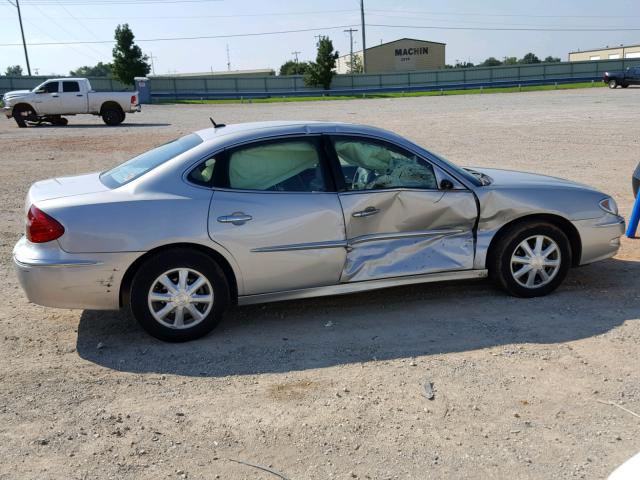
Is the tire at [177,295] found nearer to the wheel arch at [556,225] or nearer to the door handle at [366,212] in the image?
the door handle at [366,212]

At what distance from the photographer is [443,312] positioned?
5203 mm

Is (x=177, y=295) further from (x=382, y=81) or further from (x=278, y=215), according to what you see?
(x=382, y=81)

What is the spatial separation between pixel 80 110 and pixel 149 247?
25507 millimetres

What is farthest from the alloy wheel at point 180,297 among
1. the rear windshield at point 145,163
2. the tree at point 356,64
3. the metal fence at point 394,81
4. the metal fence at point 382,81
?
the tree at point 356,64

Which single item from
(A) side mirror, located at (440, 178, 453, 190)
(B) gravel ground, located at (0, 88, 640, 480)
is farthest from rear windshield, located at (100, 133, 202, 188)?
(A) side mirror, located at (440, 178, 453, 190)

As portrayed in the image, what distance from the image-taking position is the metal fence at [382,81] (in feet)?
198

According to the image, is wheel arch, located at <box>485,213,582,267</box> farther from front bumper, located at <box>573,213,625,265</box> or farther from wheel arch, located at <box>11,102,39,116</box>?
wheel arch, located at <box>11,102,39,116</box>

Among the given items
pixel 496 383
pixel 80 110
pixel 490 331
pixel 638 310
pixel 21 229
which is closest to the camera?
pixel 496 383

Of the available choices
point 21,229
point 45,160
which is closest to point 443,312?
point 21,229

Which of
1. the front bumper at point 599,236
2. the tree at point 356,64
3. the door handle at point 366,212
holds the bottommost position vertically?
the front bumper at point 599,236

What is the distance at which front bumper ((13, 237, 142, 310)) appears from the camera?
4426 millimetres

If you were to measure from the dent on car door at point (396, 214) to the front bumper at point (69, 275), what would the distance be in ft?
5.54

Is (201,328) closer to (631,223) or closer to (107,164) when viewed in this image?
(631,223)

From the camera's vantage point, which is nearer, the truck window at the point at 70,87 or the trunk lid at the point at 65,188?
the trunk lid at the point at 65,188
